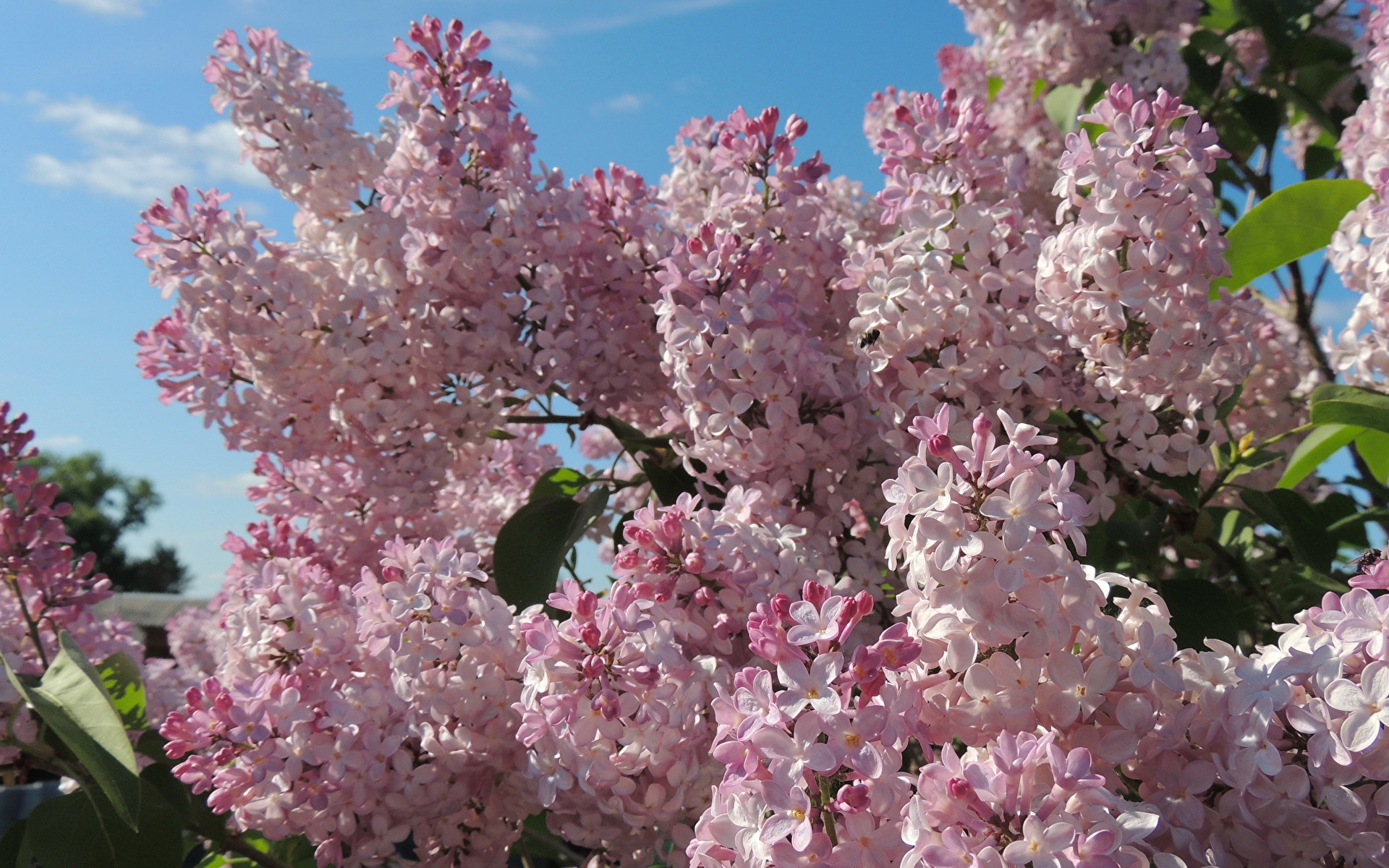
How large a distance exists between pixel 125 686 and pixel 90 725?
41cm

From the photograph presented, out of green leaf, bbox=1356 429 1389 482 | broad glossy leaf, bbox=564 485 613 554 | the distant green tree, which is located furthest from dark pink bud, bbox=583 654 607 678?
the distant green tree

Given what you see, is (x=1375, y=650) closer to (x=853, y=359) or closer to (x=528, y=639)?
(x=528, y=639)

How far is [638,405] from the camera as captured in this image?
129cm

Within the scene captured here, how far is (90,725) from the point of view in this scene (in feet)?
2.37

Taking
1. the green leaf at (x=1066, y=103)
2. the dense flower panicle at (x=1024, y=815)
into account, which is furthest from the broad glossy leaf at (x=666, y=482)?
the green leaf at (x=1066, y=103)

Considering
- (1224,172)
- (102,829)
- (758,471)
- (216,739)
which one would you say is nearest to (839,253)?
(758,471)

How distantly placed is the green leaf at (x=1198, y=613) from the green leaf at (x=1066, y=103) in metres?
1.27

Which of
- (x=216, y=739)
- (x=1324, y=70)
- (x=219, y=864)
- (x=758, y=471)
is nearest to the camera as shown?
(x=216, y=739)

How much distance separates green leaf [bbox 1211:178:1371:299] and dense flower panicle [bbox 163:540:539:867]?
33.7 inches

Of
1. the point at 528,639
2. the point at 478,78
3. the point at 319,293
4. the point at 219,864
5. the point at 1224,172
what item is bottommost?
the point at 219,864

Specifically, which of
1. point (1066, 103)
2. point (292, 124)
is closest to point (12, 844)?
point (292, 124)

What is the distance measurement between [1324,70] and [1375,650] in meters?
1.95

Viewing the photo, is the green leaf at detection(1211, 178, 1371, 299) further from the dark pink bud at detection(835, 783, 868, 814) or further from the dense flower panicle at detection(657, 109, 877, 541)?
the dark pink bud at detection(835, 783, 868, 814)

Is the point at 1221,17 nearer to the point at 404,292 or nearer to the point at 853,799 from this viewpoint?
the point at 404,292
